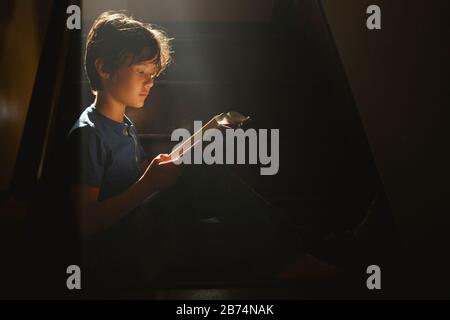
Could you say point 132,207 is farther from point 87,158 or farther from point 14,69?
point 14,69

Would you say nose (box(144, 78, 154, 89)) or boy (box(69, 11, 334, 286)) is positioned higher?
nose (box(144, 78, 154, 89))

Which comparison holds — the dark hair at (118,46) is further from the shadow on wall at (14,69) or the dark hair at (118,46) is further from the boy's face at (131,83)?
the shadow on wall at (14,69)

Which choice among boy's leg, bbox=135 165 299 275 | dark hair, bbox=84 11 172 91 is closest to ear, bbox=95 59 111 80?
dark hair, bbox=84 11 172 91

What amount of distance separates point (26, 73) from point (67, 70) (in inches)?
8.3

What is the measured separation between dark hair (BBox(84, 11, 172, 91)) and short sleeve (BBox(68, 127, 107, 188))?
28 cm

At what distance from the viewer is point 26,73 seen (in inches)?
74.0

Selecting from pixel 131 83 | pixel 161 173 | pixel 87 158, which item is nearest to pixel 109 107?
pixel 131 83

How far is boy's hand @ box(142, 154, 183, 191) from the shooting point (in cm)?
161

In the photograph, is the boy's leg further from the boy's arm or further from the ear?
the ear

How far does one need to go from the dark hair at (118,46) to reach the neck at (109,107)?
6 cm

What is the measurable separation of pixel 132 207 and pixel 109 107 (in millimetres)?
470

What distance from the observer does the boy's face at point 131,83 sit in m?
1.72

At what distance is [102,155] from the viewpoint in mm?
1589

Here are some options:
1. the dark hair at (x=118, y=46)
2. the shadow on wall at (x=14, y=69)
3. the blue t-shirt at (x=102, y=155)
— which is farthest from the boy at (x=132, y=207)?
the shadow on wall at (x=14, y=69)
